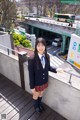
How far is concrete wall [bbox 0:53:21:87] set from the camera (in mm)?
3100

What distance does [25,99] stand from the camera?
9.95ft

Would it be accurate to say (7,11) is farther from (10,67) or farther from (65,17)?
(10,67)

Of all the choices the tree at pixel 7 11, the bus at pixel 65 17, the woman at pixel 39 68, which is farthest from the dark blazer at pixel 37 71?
the bus at pixel 65 17

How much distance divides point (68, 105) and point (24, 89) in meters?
1.28

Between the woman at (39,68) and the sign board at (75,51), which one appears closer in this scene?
the woman at (39,68)

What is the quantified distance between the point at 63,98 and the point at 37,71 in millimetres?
727

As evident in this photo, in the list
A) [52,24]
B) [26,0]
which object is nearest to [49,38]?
[52,24]

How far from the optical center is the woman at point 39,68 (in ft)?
7.02

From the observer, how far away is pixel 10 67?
3273mm

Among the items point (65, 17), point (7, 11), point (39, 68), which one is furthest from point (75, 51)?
point (65, 17)

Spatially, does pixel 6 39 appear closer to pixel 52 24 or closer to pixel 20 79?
pixel 20 79

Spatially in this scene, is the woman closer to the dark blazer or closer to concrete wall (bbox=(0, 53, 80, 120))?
the dark blazer

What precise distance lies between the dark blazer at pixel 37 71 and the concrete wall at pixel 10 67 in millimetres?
843

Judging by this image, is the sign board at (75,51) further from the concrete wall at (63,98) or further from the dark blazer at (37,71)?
the dark blazer at (37,71)
